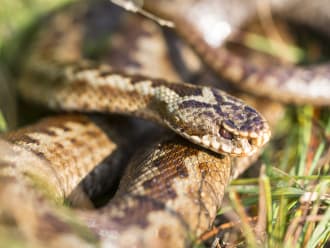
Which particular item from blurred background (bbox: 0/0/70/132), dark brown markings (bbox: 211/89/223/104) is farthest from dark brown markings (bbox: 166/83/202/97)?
blurred background (bbox: 0/0/70/132)

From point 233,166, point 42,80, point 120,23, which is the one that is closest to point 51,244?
point 233,166

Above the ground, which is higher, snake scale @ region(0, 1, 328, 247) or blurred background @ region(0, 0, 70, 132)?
blurred background @ region(0, 0, 70, 132)

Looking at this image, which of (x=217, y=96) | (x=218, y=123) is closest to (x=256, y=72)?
(x=217, y=96)

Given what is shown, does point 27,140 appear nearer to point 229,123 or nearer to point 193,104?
point 193,104

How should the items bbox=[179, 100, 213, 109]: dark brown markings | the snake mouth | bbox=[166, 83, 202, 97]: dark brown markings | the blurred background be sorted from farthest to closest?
the blurred background → bbox=[166, 83, 202, 97]: dark brown markings → bbox=[179, 100, 213, 109]: dark brown markings → the snake mouth

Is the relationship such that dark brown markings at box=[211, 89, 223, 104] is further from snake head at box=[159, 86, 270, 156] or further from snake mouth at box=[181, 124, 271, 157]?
snake mouth at box=[181, 124, 271, 157]

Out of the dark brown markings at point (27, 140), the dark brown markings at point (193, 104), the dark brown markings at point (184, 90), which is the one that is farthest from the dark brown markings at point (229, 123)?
the dark brown markings at point (27, 140)

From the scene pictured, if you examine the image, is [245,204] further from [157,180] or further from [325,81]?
[325,81]

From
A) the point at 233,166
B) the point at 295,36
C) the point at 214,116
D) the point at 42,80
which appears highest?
the point at 295,36
